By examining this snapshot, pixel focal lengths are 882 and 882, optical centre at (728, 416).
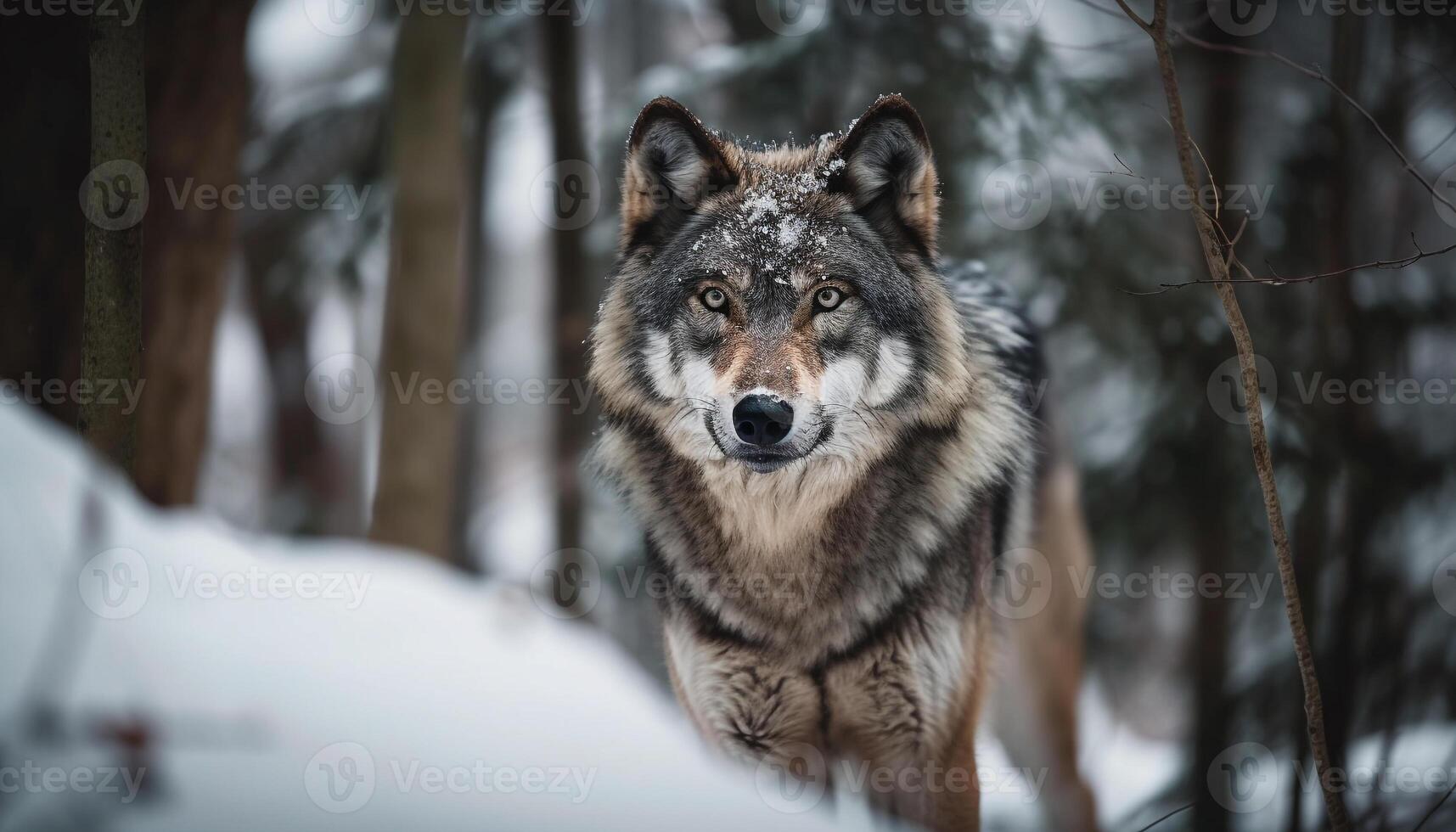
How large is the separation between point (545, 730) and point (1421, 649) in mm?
4463

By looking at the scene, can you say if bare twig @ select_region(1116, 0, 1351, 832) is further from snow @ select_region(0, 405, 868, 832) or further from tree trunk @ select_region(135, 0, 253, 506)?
tree trunk @ select_region(135, 0, 253, 506)

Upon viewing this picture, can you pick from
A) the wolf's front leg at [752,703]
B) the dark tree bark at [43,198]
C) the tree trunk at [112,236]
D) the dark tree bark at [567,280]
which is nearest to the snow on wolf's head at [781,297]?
the wolf's front leg at [752,703]

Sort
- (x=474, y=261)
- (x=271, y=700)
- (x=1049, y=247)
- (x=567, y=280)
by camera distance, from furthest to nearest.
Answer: (x=474, y=261), (x=567, y=280), (x=1049, y=247), (x=271, y=700)

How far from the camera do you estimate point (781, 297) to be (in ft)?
10.5

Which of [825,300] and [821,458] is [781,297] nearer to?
[825,300]

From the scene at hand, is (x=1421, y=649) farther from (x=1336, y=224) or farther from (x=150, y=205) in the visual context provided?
(x=150, y=205)

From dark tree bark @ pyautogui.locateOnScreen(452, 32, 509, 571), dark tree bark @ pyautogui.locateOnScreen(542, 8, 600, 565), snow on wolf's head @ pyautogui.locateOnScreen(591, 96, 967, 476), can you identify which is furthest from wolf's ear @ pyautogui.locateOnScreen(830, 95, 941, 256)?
dark tree bark @ pyautogui.locateOnScreen(452, 32, 509, 571)

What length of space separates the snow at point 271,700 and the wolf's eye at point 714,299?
1337 millimetres

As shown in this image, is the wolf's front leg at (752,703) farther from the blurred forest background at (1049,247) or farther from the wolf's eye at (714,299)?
the wolf's eye at (714,299)

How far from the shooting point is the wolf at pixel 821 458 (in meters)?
3.25

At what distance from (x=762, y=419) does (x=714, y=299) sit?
0.64 meters

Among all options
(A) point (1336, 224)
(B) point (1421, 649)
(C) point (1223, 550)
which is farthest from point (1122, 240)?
(B) point (1421, 649)

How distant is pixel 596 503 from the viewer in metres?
9.04

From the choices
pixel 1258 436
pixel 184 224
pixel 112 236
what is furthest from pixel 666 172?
pixel 184 224
